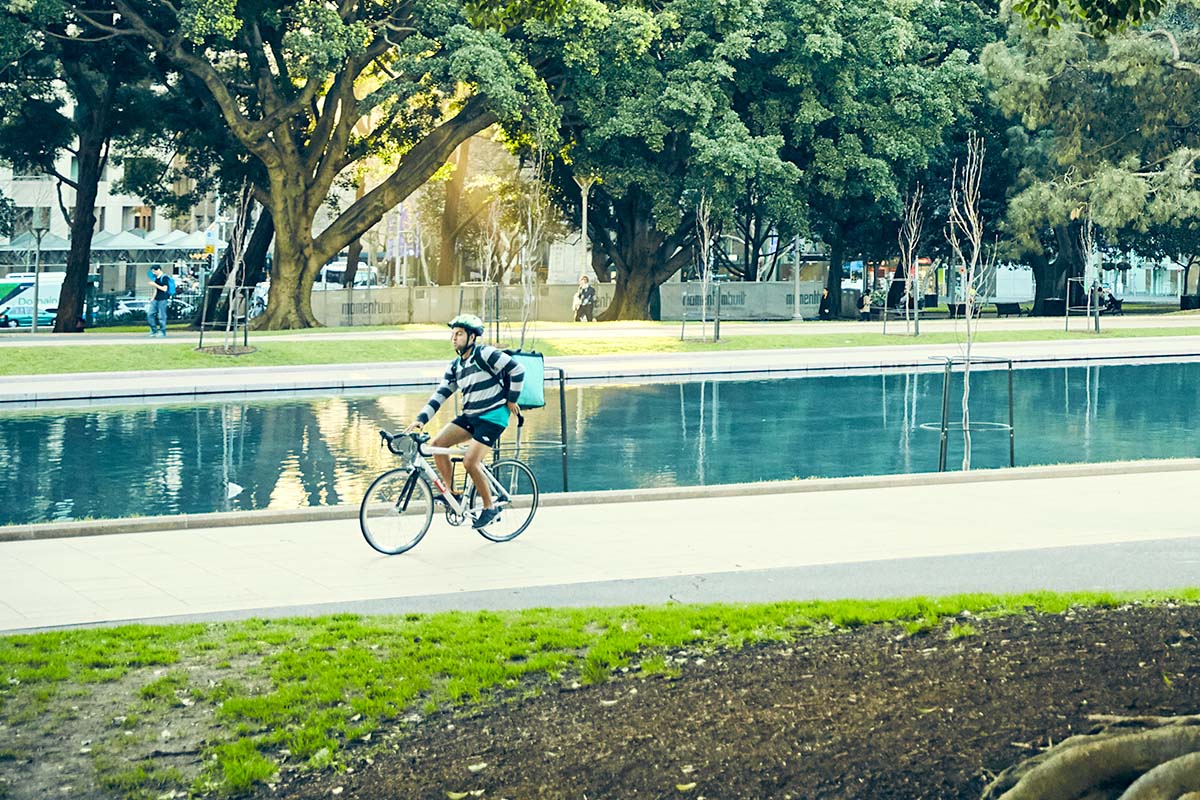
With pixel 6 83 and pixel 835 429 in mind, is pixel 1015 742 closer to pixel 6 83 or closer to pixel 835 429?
pixel 835 429

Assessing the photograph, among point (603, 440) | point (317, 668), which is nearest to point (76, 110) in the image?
point (603, 440)

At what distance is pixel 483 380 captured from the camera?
34.5ft

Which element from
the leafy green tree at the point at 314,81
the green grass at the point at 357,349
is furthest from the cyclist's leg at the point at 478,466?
the leafy green tree at the point at 314,81

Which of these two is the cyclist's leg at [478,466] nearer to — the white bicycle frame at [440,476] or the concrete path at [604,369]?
the white bicycle frame at [440,476]

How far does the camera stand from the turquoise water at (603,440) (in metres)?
15.3

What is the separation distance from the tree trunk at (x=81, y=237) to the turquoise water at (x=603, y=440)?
2012cm

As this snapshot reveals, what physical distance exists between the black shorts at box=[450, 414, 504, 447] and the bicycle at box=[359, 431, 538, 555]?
181 millimetres

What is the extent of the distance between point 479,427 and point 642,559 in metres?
1.51

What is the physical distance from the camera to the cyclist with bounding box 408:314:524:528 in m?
10.4

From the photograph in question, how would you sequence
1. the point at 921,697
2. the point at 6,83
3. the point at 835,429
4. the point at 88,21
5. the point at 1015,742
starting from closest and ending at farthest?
the point at 1015,742 → the point at 921,697 → the point at 835,429 → the point at 88,21 → the point at 6,83

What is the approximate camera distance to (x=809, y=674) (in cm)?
639

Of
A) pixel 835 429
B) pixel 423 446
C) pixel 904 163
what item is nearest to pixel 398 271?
pixel 904 163

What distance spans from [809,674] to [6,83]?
4001 centimetres

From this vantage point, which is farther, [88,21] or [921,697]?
[88,21]
